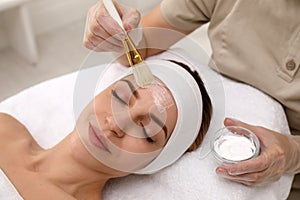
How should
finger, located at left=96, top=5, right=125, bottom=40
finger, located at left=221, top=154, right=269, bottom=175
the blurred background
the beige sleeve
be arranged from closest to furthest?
finger, located at left=221, top=154, right=269, bottom=175
finger, located at left=96, top=5, right=125, bottom=40
the beige sleeve
the blurred background

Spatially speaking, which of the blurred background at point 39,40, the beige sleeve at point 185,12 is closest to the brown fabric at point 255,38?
the beige sleeve at point 185,12

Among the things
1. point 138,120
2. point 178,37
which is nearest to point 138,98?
point 138,120

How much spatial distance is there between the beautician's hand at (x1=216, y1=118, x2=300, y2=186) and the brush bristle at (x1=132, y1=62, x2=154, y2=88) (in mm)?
221

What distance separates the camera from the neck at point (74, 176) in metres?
1.35

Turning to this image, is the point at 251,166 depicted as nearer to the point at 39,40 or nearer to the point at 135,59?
the point at 135,59

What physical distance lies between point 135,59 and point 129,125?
0.17m

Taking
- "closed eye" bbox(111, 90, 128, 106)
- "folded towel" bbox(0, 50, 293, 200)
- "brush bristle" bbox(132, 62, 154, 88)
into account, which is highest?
"brush bristle" bbox(132, 62, 154, 88)

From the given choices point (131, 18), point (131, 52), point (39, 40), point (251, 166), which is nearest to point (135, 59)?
point (131, 52)

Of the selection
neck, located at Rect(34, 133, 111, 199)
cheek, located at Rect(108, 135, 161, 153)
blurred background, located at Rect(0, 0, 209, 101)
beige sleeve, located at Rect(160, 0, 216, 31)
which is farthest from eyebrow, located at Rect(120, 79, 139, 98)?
blurred background, located at Rect(0, 0, 209, 101)

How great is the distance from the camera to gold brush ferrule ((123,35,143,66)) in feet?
4.29

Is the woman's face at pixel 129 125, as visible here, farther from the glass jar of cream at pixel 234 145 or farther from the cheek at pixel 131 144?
the glass jar of cream at pixel 234 145

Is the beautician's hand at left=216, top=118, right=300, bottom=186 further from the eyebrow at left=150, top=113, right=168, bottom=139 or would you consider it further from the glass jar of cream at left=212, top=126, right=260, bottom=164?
the eyebrow at left=150, top=113, right=168, bottom=139

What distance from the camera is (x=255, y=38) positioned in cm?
144

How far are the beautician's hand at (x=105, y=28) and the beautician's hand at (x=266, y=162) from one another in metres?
0.36
